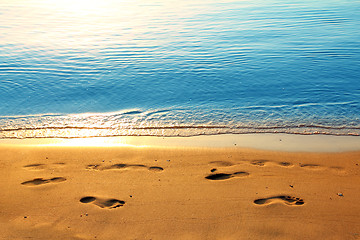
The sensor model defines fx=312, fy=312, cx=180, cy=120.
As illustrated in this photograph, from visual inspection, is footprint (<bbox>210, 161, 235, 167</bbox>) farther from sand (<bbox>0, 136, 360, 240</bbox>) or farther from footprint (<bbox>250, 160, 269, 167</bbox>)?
footprint (<bbox>250, 160, 269, 167</bbox>)

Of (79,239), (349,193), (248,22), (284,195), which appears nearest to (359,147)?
(349,193)

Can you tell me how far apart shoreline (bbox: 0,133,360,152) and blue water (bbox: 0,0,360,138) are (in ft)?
1.18

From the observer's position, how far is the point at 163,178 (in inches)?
253

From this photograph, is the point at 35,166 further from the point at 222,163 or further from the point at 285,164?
the point at 285,164

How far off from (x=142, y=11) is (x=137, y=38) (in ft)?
44.0

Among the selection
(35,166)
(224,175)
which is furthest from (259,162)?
(35,166)

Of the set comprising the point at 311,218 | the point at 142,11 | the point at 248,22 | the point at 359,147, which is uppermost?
the point at 142,11

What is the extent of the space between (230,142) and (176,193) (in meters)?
2.75

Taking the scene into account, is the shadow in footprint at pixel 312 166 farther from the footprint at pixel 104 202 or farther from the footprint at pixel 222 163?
the footprint at pixel 104 202

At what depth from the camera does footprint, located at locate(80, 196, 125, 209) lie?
5.59 metres

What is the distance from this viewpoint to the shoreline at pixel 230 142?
308 inches

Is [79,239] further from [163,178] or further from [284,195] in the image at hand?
[284,195]

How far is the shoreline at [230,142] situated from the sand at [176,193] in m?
0.31

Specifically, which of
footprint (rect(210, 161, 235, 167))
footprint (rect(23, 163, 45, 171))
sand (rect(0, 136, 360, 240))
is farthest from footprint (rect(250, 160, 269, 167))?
footprint (rect(23, 163, 45, 171))
